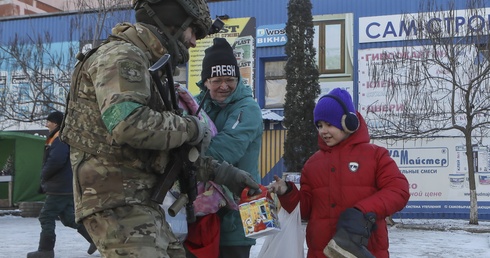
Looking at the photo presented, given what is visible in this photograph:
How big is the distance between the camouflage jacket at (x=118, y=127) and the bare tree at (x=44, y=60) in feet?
50.9

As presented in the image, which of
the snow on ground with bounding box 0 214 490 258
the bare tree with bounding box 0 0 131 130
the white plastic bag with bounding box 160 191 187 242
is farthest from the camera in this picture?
the bare tree with bounding box 0 0 131 130

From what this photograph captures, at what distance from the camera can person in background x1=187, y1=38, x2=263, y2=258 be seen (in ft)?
11.3

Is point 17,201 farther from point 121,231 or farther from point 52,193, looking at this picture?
point 121,231

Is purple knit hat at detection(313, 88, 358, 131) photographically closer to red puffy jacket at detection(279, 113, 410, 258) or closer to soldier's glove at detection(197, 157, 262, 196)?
red puffy jacket at detection(279, 113, 410, 258)

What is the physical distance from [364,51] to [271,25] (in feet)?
9.42

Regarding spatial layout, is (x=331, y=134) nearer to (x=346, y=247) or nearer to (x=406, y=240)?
(x=346, y=247)

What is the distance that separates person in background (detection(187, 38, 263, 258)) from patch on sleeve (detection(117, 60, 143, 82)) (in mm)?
1069

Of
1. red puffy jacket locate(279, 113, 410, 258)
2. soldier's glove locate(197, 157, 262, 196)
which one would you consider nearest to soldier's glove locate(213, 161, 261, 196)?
soldier's glove locate(197, 157, 262, 196)

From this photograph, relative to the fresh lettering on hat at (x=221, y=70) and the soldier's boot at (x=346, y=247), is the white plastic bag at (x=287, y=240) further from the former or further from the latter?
the fresh lettering on hat at (x=221, y=70)

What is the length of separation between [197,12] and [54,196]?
5406mm

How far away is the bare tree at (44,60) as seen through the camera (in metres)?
18.0

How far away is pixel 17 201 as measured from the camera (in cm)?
1656

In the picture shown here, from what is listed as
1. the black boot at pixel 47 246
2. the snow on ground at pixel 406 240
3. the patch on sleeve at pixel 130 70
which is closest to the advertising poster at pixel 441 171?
the snow on ground at pixel 406 240

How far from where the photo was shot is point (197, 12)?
280 cm
